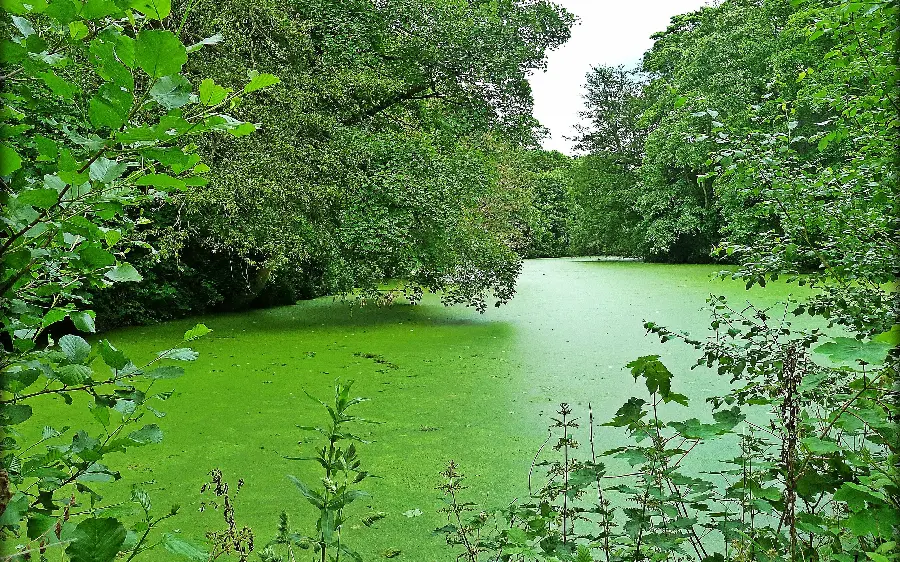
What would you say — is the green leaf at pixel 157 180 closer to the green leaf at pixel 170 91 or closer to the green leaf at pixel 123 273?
the green leaf at pixel 170 91

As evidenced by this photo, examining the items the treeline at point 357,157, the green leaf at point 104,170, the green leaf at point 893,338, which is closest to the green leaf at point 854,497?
the green leaf at point 893,338

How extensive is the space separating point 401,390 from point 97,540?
122 inches

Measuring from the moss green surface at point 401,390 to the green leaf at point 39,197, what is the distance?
1.53 m

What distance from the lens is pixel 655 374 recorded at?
43.1 inches

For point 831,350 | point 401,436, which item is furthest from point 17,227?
point 401,436

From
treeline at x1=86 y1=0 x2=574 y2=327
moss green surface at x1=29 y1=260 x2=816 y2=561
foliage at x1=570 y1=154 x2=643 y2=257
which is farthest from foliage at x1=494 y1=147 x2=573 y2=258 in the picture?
moss green surface at x1=29 y1=260 x2=816 y2=561

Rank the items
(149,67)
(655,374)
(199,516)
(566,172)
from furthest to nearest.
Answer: (566,172)
(199,516)
(655,374)
(149,67)

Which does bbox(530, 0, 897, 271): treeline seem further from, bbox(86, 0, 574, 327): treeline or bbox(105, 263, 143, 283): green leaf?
bbox(86, 0, 574, 327): treeline

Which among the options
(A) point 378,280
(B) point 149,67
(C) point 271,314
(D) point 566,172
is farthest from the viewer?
(D) point 566,172

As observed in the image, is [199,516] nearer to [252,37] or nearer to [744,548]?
[744,548]

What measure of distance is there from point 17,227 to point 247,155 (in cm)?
468

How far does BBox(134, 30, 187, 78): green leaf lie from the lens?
431 mm

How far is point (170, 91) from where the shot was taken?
46 cm

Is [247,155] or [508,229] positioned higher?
[247,155]
